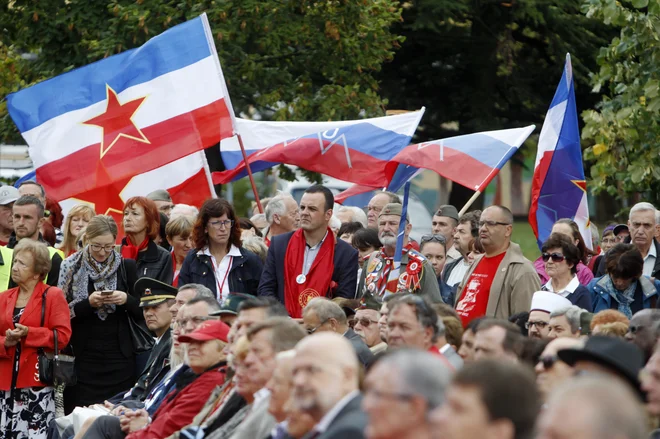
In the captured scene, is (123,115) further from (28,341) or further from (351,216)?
(28,341)

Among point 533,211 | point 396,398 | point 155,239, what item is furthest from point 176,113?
point 396,398

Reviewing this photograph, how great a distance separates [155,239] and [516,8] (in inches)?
442

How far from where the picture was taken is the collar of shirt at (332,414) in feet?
17.0

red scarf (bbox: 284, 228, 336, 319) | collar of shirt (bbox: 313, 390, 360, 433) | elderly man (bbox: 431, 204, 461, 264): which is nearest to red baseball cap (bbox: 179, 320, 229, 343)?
red scarf (bbox: 284, 228, 336, 319)

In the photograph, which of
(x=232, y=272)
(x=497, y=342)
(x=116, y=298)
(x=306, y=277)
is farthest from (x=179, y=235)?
(x=497, y=342)

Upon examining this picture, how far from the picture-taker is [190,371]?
330 inches

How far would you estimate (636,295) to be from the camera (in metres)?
9.65

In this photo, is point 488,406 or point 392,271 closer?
point 488,406

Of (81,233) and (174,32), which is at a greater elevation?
(174,32)

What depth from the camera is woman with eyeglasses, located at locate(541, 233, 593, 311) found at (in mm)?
9414

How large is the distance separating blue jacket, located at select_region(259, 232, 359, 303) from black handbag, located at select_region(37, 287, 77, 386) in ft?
5.68

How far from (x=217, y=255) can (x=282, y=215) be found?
57.6 inches

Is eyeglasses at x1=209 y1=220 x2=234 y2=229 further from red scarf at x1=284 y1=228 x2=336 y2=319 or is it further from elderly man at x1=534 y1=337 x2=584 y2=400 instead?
elderly man at x1=534 y1=337 x2=584 y2=400

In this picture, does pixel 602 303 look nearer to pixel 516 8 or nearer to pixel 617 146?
pixel 617 146
